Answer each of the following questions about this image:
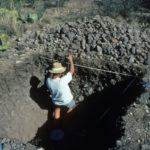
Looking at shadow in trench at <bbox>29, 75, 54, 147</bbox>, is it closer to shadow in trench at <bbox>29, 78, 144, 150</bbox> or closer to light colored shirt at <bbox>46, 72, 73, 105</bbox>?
shadow in trench at <bbox>29, 78, 144, 150</bbox>

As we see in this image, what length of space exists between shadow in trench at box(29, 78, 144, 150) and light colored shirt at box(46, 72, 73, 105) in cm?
90

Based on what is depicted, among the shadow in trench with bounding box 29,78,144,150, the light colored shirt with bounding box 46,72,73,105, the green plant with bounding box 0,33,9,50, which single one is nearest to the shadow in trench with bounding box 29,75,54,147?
the shadow in trench with bounding box 29,78,144,150

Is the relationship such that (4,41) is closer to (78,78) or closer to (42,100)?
(42,100)

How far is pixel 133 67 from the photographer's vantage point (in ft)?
13.4

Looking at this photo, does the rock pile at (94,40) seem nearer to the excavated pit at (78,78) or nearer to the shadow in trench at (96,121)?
the excavated pit at (78,78)

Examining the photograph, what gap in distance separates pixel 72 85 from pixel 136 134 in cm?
237

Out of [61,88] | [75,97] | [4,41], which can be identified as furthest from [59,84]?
[4,41]

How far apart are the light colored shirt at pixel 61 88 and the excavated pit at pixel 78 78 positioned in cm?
82

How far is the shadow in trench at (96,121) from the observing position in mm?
3459

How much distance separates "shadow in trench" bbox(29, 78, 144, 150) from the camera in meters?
3.46

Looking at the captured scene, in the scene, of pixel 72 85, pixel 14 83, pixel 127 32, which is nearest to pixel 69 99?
pixel 72 85

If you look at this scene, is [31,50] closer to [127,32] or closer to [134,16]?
[127,32]

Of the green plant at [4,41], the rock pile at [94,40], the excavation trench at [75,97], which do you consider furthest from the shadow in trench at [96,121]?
the green plant at [4,41]

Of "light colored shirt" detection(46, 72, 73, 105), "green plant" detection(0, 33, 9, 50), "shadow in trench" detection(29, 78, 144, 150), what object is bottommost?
"shadow in trench" detection(29, 78, 144, 150)
